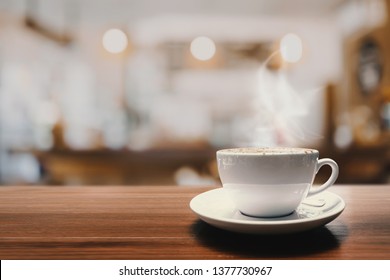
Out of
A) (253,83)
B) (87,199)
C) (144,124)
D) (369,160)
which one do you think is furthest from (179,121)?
(87,199)

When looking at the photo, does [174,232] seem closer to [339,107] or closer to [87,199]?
[87,199]

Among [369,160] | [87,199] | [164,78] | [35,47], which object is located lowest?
[369,160]

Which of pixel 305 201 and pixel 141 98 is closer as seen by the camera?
pixel 305 201

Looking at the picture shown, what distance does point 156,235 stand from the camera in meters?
0.49

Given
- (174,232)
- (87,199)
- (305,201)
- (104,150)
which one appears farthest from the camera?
(104,150)

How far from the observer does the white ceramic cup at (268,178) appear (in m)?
0.51

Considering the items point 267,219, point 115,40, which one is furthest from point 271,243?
point 115,40

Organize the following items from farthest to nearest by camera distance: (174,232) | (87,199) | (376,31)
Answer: (376,31), (87,199), (174,232)

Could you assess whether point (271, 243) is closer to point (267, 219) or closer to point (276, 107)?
point (267, 219)

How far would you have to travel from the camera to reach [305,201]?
621 mm

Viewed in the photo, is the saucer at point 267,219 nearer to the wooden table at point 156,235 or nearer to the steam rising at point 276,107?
the wooden table at point 156,235

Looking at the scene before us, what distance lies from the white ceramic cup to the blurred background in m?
3.47

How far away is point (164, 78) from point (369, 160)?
3859 mm

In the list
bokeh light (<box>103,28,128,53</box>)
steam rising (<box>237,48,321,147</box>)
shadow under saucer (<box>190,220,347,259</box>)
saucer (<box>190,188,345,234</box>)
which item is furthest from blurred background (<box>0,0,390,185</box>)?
shadow under saucer (<box>190,220,347,259</box>)
